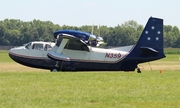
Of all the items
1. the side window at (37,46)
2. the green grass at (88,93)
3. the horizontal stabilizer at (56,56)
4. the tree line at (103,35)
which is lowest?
the tree line at (103,35)

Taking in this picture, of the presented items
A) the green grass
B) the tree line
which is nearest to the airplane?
the green grass

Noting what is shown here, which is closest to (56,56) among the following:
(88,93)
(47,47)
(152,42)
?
(47,47)

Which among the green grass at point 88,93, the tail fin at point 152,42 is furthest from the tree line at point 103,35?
the green grass at point 88,93

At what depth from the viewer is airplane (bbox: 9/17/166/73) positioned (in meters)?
29.2

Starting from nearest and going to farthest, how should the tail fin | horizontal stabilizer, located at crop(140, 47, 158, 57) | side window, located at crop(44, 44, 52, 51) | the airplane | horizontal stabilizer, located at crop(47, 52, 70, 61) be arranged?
horizontal stabilizer, located at crop(47, 52, 70, 61) → the airplane → side window, located at crop(44, 44, 52, 51) → horizontal stabilizer, located at crop(140, 47, 158, 57) → the tail fin

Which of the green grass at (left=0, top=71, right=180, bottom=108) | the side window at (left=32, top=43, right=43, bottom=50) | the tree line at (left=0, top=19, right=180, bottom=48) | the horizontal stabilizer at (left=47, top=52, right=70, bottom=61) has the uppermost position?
the green grass at (left=0, top=71, right=180, bottom=108)

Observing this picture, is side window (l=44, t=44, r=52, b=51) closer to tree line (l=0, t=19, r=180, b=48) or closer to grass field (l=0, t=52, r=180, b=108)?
grass field (l=0, t=52, r=180, b=108)

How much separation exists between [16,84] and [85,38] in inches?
489

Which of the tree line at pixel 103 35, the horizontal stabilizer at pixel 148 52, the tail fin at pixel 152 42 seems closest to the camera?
the horizontal stabilizer at pixel 148 52

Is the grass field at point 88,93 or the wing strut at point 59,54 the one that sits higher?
the grass field at point 88,93

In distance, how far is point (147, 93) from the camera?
15.3 meters

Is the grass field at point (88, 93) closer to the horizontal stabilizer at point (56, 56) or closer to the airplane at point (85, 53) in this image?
the horizontal stabilizer at point (56, 56)

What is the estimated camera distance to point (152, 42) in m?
30.5

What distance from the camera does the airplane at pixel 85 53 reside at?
29.2m
